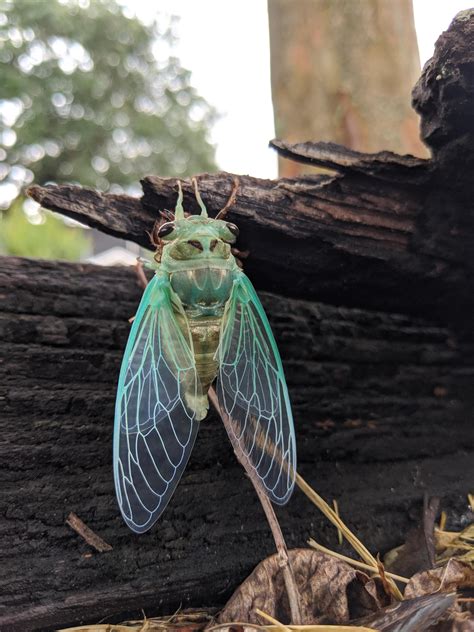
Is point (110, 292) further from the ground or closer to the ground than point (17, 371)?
further from the ground

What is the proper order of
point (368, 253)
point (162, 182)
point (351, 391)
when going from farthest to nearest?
point (351, 391) → point (368, 253) → point (162, 182)

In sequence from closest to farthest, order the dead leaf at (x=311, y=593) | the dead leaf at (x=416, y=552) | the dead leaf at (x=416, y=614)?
the dead leaf at (x=416, y=614) → the dead leaf at (x=311, y=593) → the dead leaf at (x=416, y=552)

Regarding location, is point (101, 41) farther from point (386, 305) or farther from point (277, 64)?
point (386, 305)

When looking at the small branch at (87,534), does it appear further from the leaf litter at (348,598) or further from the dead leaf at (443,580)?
the dead leaf at (443,580)

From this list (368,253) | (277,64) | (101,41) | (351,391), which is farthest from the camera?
(101,41)

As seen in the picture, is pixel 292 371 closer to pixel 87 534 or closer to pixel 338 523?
pixel 338 523

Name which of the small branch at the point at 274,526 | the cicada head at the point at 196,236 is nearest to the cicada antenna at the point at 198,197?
the cicada head at the point at 196,236

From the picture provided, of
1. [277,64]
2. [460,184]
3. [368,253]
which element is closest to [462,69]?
[460,184]
